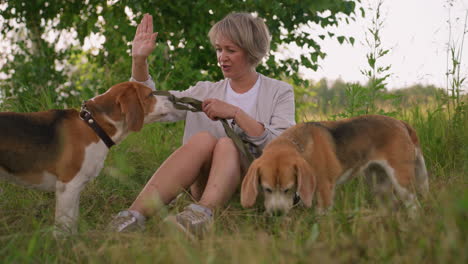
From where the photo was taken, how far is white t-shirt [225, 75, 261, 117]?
4.15 meters

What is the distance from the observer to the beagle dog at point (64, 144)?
3.23m

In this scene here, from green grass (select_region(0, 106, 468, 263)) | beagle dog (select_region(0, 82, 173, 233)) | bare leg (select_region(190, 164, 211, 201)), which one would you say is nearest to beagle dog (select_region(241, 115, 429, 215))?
green grass (select_region(0, 106, 468, 263))

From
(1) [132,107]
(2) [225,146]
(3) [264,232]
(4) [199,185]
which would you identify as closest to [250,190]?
(3) [264,232]

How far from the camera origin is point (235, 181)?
355 centimetres

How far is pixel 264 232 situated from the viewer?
280cm

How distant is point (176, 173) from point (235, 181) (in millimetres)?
476

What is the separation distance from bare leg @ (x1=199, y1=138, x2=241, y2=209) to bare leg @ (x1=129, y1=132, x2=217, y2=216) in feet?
0.36

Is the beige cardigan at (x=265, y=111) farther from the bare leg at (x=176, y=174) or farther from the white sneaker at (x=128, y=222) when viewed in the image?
the white sneaker at (x=128, y=222)

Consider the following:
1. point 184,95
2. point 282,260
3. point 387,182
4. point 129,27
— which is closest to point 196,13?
point 129,27

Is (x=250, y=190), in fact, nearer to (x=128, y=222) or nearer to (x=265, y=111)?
(x=128, y=222)

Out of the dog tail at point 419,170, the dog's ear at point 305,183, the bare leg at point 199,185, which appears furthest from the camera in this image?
the bare leg at point 199,185

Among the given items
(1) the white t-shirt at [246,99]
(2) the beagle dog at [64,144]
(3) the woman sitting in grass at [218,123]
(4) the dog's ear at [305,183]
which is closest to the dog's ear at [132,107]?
(2) the beagle dog at [64,144]

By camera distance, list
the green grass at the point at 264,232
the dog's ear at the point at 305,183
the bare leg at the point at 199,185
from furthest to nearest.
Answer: the bare leg at the point at 199,185 → the dog's ear at the point at 305,183 → the green grass at the point at 264,232

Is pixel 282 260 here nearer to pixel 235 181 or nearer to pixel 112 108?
pixel 235 181
